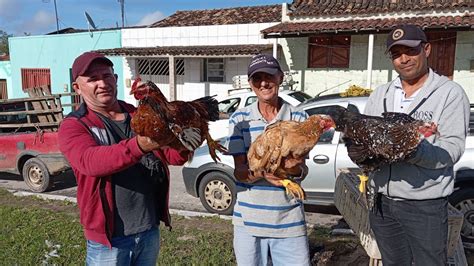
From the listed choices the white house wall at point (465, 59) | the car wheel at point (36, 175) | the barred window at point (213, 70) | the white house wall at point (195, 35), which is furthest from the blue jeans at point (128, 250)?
the barred window at point (213, 70)

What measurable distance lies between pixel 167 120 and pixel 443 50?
481 inches

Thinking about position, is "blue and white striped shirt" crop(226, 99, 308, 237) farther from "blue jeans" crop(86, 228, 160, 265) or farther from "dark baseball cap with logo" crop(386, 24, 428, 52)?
"dark baseball cap with logo" crop(386, 24, 428, 52)

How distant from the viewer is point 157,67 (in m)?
17.4

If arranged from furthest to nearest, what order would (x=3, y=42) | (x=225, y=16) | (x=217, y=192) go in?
(x=3, y=42) → (x=225, y=16) → (x=217, y=192)

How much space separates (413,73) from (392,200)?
864 mm

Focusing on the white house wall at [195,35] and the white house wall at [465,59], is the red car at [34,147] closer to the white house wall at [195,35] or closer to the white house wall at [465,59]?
the white house wall at [195,35]

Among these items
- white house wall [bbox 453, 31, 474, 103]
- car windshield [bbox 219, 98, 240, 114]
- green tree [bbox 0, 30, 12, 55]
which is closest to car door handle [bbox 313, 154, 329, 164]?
car windshield [bbox 219, 98, 240, 114]

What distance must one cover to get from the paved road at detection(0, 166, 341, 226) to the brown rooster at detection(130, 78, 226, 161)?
4183 millimetres

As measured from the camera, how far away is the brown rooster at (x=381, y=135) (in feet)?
7.29

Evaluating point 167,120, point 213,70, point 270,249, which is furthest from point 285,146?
point 213,70

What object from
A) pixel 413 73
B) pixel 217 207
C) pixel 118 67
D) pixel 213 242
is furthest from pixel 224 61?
pixel 413 73

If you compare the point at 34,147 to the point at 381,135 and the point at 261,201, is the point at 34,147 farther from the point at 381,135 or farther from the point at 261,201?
the point at 381,135

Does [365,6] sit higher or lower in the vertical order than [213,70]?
higher

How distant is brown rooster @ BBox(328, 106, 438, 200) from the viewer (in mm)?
2223
